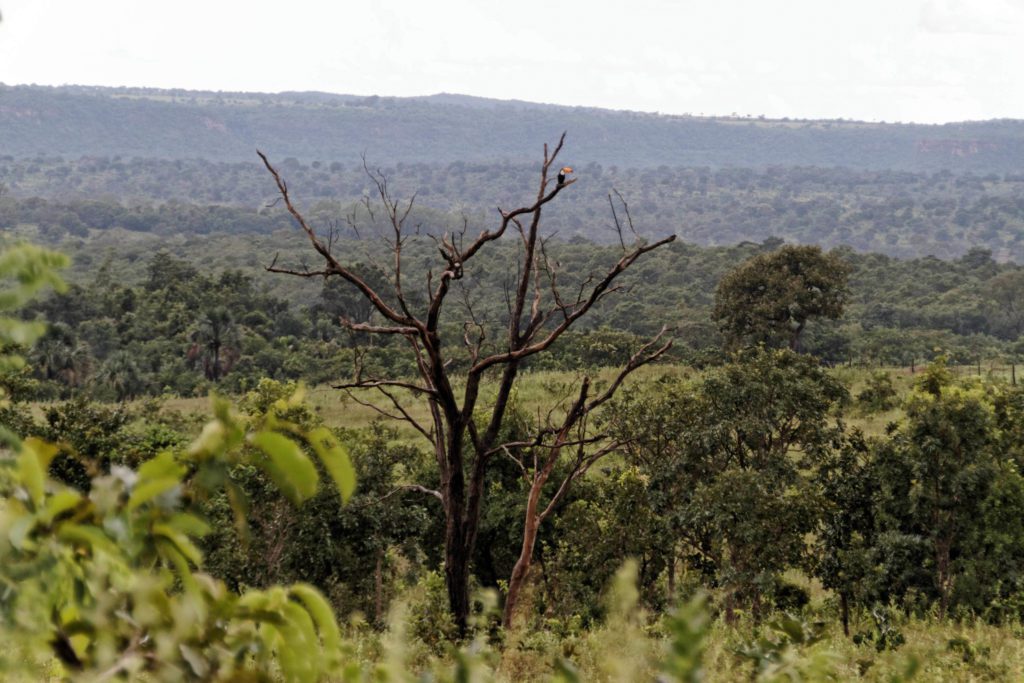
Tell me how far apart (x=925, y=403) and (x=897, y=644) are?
5819 mm

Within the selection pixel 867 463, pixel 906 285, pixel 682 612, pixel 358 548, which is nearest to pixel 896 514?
pixel 867 463

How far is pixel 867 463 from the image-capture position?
14.9 m

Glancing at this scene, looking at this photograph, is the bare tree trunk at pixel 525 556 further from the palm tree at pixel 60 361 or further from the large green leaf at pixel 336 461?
the palm tree at pixel 60 361

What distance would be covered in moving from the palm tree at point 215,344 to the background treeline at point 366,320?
72 millimetres

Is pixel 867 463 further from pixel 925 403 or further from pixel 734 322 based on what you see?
pixel 734 322

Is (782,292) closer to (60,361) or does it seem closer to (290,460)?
(60,361)

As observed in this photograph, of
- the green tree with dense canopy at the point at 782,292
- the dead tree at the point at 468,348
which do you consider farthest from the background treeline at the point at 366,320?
the dead tree at the point at 468,348

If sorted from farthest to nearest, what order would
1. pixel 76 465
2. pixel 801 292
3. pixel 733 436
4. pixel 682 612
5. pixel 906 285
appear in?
pixel 906 285 < pixel 801 292 < pixel 733 436 < pixel 76 465 < pixel 682 612

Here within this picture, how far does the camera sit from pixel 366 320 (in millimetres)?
75375

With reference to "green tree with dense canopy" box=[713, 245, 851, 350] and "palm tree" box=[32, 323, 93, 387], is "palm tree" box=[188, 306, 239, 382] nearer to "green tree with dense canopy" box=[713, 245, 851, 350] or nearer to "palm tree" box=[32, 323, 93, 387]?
"palm tree" box=[32, 323, 93, 387]

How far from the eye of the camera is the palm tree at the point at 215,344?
5647cm

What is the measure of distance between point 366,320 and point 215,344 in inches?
769

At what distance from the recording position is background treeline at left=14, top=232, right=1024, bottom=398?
50.8 metres

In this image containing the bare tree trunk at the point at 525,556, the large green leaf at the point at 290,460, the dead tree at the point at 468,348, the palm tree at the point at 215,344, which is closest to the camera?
the large green leaf at the point at 290,460
